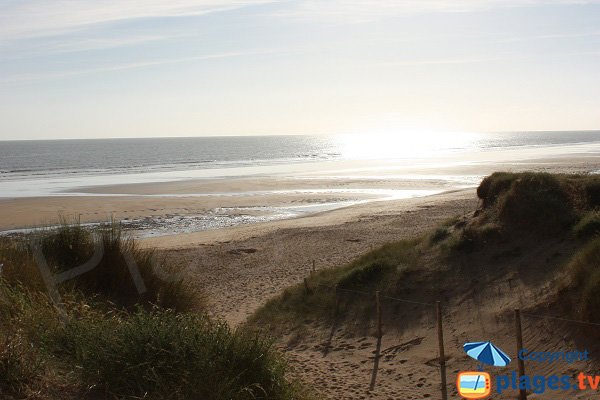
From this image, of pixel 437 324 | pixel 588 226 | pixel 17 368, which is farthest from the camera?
pixel 588 226

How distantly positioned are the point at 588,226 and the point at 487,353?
152 inches

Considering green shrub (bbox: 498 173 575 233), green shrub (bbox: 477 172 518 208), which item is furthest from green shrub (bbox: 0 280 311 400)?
green shrub (bbox: 477 172 518 208)

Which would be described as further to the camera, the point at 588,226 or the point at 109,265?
the point at 588,226

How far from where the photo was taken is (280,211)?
34.9 m

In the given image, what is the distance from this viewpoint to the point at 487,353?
9.48 meters

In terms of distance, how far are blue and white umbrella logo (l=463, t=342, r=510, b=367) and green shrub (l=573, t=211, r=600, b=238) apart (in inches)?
138

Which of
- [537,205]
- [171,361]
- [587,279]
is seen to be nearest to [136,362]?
[171,361]

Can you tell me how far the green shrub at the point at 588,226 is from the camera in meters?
11.7

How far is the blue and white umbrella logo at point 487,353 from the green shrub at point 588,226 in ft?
11.5

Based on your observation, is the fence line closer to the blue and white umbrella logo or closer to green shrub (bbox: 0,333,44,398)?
the blue and white umbrella logo

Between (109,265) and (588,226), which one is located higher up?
(588,226)

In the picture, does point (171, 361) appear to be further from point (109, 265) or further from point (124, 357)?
point (109, 265)

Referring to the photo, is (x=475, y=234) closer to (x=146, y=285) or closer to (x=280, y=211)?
(x=146, y=285)

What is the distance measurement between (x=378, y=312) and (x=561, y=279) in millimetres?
3019
